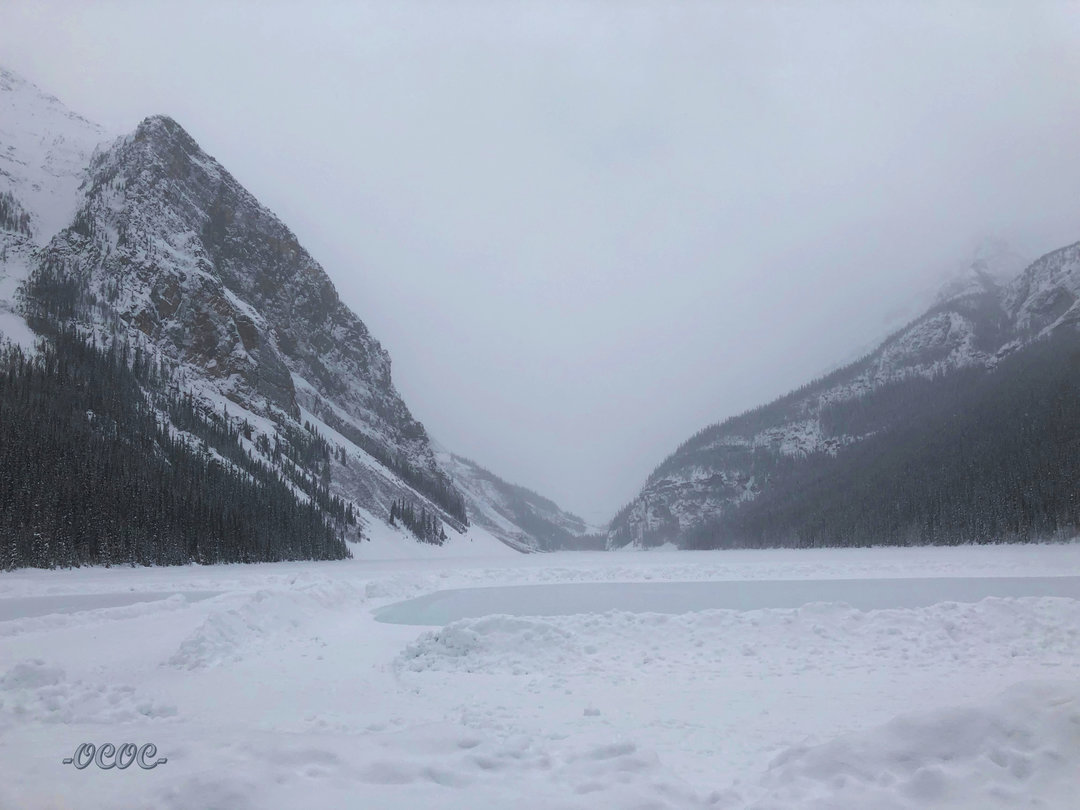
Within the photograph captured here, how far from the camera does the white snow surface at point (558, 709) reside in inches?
226

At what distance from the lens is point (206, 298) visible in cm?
13200

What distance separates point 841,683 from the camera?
420 inches

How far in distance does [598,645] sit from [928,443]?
10494 centimetres

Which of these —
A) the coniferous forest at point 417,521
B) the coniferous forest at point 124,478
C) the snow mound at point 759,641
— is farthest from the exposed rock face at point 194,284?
the snow mound at point 759,641

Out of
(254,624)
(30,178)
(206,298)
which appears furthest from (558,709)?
(30,178)

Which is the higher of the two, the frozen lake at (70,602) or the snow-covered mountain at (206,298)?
the snow-covered mountain at (206,298)

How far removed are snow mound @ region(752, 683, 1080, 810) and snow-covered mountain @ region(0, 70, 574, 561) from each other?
366 ft

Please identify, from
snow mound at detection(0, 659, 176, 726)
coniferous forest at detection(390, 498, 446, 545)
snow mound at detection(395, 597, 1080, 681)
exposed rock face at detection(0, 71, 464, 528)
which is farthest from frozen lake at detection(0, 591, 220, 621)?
coniferous forest at detection(390, 498, 446, 545)

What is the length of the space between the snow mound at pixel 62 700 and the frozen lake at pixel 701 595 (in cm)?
998

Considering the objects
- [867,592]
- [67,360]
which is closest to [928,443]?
[867,592]

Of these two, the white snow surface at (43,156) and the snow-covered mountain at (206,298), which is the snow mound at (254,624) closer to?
the snow-covered mountain at (206,298)

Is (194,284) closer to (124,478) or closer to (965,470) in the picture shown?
(124,478)

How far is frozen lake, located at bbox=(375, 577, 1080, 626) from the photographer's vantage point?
20875mm

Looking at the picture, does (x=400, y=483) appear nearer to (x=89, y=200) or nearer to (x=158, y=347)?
(x=158, y=347)
